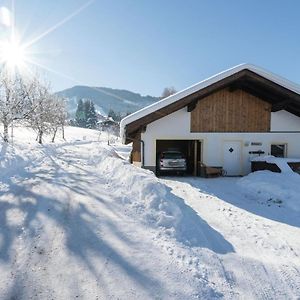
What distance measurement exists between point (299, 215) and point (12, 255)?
8055 millimetres

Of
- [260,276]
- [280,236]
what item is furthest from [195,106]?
[260,276]

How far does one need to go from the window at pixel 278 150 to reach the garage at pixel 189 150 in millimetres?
4162

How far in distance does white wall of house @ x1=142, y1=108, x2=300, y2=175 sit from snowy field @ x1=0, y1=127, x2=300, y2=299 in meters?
7.25

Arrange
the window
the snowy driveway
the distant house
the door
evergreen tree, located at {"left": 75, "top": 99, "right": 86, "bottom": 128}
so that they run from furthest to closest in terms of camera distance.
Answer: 1. evergreen tree, located at {"left": 75, "top": 99, "right": 86, "bottom": 128}
2. the window
3. the door
4. the distant house
5. the snowy driveway

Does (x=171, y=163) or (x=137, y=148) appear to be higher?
(x=137, y=148)

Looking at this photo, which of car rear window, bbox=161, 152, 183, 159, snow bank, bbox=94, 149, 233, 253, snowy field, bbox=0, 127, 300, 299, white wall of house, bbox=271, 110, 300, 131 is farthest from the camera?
car rear window, bbox=161, 152, 183, 159

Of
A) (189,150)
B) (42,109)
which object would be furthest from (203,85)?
(42,109)

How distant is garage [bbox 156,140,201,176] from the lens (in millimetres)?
19219

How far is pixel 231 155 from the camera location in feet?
60.4

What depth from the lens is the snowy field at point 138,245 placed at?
4.67m

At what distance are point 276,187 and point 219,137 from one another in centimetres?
594

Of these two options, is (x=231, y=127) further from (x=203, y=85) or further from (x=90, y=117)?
(x=90, y=117)

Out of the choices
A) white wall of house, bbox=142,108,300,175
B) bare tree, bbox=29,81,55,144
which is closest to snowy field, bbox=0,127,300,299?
white wall of house, bbox=142,108,300,175

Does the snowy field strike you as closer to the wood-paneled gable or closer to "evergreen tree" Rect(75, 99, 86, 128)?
the wood-paneled gable
